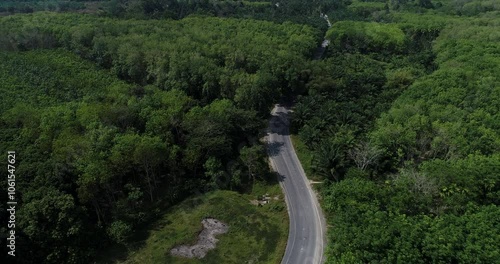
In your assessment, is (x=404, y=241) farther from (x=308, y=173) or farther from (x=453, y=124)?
(x=453, y=124)

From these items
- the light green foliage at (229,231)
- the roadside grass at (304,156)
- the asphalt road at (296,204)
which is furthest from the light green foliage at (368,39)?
the light green foliage at (229,231)

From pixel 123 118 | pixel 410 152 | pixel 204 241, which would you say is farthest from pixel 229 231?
pixel 410 152

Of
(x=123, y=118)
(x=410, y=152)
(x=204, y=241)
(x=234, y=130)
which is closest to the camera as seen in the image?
(x=204, y=241)

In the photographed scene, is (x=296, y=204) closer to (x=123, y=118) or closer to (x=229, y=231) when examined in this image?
(x=229, y=231)

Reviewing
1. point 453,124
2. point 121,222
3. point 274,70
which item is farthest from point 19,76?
point 453,124

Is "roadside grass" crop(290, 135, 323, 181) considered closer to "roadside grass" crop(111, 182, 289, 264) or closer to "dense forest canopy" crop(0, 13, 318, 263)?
"roadside grass" crop(111, 182, 289, 264)

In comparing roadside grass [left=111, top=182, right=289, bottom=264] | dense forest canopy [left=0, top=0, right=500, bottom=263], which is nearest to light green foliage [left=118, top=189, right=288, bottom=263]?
roadside grass [left=111, top=182, right=289, bottom=264]

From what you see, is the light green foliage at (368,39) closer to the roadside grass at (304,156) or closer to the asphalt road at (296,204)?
the asphalt road at (296,204)
